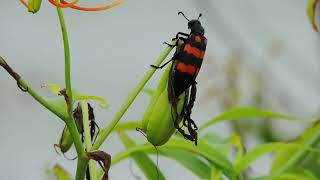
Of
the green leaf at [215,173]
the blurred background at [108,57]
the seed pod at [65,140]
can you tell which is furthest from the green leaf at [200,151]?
the blurred background at [108,57]

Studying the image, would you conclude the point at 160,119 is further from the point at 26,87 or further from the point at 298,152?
the point at 298,152

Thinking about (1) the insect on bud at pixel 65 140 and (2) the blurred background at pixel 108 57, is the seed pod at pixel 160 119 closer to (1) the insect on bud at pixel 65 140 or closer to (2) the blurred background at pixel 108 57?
(1) the insect on bud at pixel 65 140

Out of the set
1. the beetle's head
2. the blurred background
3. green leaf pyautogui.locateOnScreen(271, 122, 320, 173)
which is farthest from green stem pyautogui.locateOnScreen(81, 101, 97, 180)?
the blurred background

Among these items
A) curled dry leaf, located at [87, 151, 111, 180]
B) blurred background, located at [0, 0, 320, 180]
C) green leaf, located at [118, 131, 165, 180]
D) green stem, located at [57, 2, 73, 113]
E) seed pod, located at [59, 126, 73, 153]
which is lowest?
blurred background, located at [0, 0, 320, 180]

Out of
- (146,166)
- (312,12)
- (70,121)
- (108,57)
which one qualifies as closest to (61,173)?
(146,166)

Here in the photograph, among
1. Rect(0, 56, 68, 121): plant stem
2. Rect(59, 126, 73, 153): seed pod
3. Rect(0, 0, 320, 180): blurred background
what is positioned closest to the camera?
Rect(0, 56, 68, 121): plant stem

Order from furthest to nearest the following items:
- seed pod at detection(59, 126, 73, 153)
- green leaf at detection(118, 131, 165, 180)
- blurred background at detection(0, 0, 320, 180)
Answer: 1. blurred background at detection(0, 0, 320, 180)
2. green leaf at detection(118, 131, 165, 180)
3. seed pod at detection(59, 126, 73, 153)

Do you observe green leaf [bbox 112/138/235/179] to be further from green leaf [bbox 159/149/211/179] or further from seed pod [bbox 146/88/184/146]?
seed pod [bbox 146/88/184/146]

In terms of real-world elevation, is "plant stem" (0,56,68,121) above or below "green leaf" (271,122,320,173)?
above
